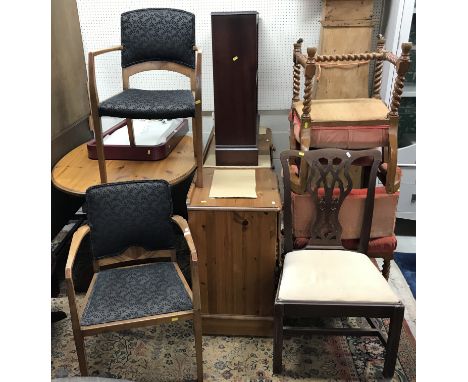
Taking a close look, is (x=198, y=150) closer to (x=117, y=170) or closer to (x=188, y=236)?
(x=188, y=236)

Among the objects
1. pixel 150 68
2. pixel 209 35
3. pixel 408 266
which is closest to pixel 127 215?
pixel 150 68

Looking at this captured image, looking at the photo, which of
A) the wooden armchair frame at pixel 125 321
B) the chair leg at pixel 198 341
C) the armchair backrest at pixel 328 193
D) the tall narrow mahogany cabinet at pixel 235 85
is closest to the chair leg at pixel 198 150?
the tall narrow mahogany cabinet at pixel 235 85

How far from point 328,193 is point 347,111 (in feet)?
1.37

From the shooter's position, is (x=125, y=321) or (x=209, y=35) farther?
(x=209, y=35)

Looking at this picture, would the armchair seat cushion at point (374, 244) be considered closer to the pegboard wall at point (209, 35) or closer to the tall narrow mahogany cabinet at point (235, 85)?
the tall narrow mahogany cabinet at point (235, 85)

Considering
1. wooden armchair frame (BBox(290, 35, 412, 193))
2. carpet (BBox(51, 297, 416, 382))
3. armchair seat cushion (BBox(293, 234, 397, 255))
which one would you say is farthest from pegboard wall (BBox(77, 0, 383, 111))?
carpet (BBox(51, 297, 416, 382))

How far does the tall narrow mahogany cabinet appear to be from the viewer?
6.39 feet

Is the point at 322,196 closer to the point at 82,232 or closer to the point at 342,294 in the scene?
the point at 342,294

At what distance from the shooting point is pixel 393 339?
1.68 meters

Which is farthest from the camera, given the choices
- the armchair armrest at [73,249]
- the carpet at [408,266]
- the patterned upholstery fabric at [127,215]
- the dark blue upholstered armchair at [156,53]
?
the carpet at [408,266]

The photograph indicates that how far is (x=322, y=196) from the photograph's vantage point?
6.35ft

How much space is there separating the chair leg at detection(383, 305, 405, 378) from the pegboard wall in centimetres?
161

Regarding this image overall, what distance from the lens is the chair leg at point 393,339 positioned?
1.62 meters

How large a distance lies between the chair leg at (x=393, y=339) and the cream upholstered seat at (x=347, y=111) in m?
0.86
